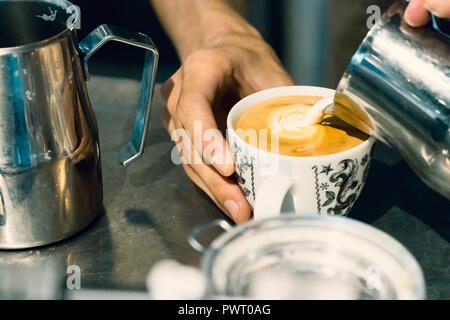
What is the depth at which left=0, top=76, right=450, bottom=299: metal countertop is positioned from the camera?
0.61 meters

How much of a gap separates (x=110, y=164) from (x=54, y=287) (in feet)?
0.77

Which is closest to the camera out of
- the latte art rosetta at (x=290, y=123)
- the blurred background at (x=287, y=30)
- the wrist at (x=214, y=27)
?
the latte art rosetta at (x=290, y=123)

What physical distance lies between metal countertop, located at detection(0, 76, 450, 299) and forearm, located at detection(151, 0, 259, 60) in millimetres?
218

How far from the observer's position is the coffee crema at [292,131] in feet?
2.03

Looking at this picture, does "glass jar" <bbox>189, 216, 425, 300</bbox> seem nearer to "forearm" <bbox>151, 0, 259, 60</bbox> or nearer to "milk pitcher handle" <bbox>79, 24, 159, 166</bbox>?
"milk pitcher handle" <bbox>79, 24, 159, 166</bbox>

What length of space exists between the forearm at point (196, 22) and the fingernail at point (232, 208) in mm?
370

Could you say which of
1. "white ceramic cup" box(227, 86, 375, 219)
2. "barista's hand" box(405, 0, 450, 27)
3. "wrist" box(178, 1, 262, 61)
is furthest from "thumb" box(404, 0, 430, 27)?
"wrist" box(178, 1, 262, 61)

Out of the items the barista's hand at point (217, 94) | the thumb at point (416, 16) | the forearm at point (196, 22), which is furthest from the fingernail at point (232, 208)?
the forearm at point (196, 22)

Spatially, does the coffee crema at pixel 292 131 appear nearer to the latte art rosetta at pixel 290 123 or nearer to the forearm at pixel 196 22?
the latte art rosetta at pixel 290 123

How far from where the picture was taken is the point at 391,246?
35 cm

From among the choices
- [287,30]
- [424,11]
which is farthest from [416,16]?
[287,30]

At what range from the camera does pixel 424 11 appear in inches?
21.4

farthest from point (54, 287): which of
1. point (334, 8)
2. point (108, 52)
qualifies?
point (334, 8)
